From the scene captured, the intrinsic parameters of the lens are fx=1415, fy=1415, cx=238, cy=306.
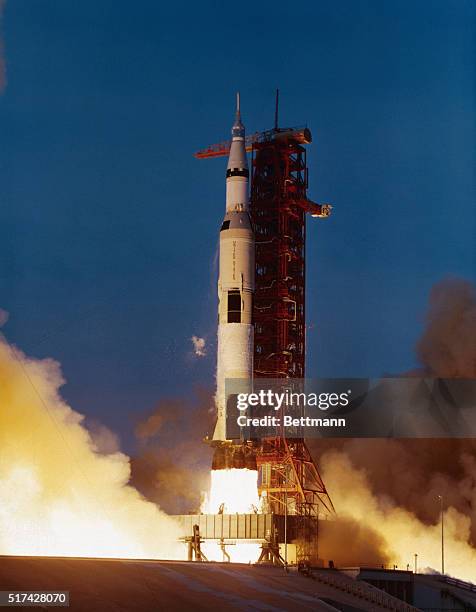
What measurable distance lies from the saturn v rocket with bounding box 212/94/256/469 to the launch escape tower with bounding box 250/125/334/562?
4908 mm

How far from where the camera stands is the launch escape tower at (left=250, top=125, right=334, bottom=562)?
362 ft

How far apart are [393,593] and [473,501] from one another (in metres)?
26.9

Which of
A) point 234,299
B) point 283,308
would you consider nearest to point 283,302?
point 283,308

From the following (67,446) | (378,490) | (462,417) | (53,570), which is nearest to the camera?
(53,570)

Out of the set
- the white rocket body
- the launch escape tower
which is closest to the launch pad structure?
the launch escape tower

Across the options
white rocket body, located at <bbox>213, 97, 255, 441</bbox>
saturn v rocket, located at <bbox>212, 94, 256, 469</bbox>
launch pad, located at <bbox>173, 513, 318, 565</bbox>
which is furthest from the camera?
white rocket body, located at <bbox>213, 97, 255, 441</bbox>

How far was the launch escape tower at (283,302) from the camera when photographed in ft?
362

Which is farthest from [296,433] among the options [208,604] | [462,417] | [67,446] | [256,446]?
[208,604]

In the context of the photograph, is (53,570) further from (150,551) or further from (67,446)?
(150,551)

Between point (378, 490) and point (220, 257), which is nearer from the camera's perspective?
point (220, 257)

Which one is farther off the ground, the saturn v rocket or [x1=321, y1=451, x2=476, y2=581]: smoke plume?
the saturn v rocket

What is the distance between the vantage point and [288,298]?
4528 inches

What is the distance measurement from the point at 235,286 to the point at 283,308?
786 centimetres

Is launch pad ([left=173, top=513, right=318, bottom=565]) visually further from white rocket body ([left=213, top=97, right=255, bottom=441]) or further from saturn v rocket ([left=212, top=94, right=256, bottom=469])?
white rocket body ([left=213, top=97, right=255, bottom=441])
